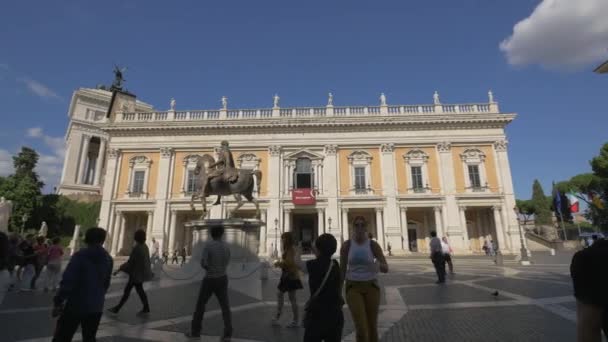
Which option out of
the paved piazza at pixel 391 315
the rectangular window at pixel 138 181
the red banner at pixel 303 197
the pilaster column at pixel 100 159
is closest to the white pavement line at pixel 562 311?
the paved piazza at pixel 391 315

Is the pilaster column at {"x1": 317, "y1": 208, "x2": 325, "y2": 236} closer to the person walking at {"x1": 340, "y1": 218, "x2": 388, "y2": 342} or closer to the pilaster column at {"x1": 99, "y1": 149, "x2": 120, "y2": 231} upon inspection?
the pilaster column at {"x1": 99, "y1": 149, "x2": 120, "y2": 231}

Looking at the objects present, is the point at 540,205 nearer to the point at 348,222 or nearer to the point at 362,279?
the point at 348,222

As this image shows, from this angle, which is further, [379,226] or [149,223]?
[149,223]

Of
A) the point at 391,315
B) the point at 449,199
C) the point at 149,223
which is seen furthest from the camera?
the point at 149,223

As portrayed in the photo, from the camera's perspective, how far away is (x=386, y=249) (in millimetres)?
28328

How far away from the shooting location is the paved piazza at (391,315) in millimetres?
4586

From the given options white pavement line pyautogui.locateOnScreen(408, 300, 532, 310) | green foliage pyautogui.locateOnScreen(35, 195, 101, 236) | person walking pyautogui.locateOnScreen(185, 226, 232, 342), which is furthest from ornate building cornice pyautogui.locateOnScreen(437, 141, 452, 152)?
green foliage pyautogui.locateOnScreen(35, 195, 101, 236)

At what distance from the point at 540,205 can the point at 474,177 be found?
35.2m

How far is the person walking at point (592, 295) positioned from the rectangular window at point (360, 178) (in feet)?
93.1

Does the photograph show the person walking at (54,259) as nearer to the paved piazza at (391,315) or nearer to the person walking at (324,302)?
the paved piazza at (391,315)

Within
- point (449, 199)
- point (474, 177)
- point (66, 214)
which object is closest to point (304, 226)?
point (449, 199)

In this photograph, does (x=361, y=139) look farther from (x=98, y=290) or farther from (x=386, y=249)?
(x=98, y=290)

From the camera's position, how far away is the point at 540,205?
179 ft

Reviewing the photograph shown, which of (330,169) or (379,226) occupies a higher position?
(330,169)
